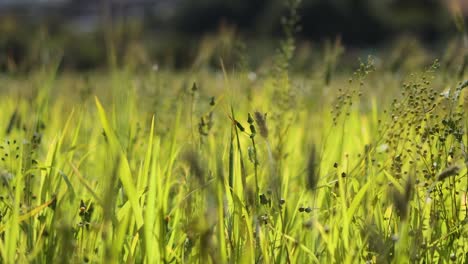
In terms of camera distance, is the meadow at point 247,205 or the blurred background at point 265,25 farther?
the blurred background at point 265,25

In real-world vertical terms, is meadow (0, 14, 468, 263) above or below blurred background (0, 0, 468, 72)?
below

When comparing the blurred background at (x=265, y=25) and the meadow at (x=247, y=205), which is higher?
the blurred background at (x=265, y=25)

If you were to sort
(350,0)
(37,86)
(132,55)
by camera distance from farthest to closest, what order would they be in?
(350,0), (132,55), (37,86)

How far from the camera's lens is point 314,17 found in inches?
1162

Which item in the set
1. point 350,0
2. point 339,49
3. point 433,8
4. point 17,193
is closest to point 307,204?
point 17,193

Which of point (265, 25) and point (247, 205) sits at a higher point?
point (265, 25)

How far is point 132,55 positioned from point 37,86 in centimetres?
124

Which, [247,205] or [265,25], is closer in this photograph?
[247,205]

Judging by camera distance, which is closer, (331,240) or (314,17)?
Answer: (331,240)

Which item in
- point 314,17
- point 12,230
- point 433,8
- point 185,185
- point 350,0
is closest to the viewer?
point 12,230

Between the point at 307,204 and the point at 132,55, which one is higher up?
the point at 132,55

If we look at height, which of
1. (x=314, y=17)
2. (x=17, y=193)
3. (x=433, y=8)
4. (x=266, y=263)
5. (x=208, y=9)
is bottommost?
(x=266, y=263)

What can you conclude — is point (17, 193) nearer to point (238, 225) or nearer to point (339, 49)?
point (238, 225)

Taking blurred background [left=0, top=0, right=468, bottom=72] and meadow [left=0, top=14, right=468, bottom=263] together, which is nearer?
meadow [left=0, top=14, right=468, bottom=263]
